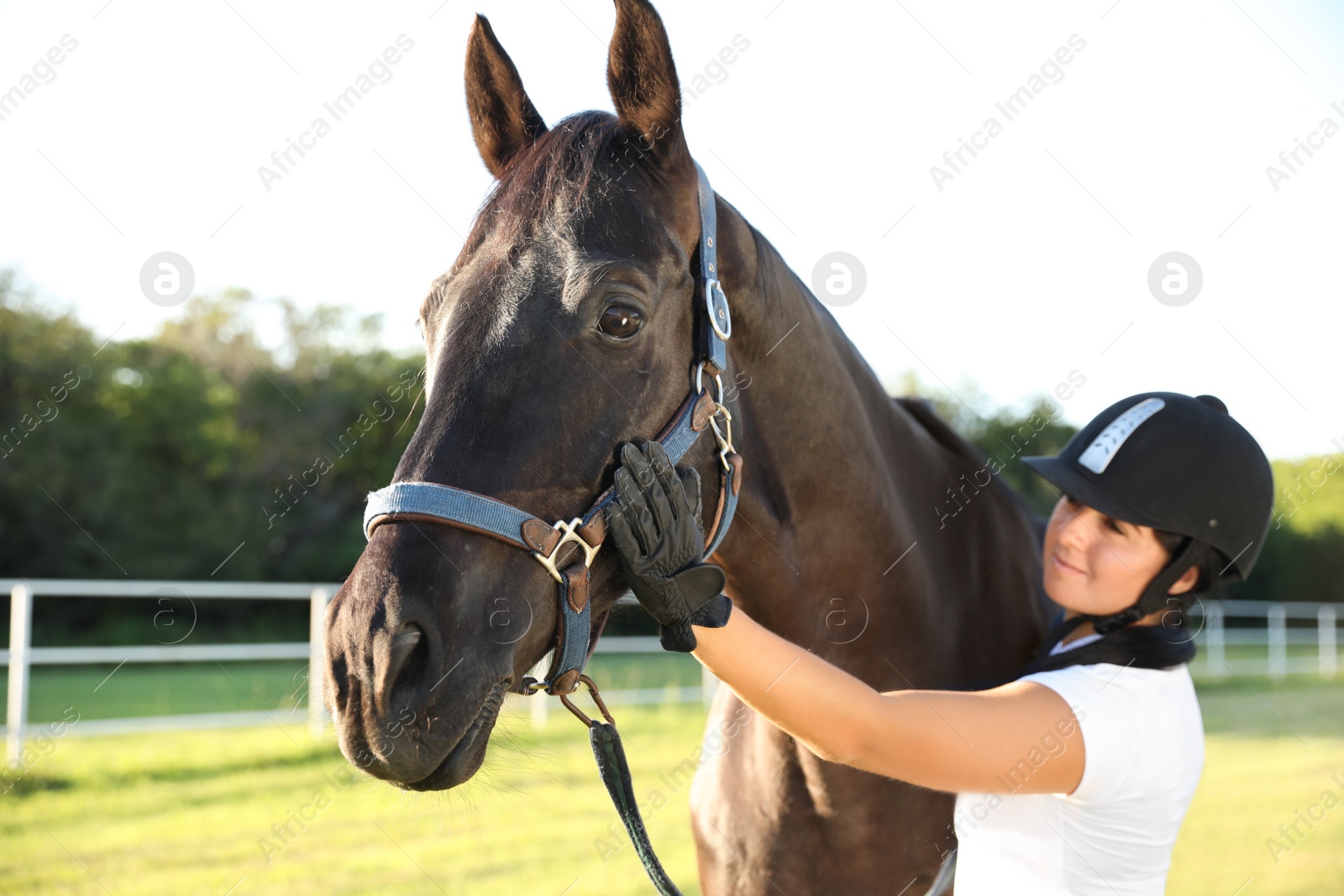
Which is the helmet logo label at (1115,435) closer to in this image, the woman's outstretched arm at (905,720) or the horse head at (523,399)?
the woman's outstretched arm at (905,720)

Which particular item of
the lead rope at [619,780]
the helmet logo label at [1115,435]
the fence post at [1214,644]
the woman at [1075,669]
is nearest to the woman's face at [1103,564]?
the woman at [1075,669]

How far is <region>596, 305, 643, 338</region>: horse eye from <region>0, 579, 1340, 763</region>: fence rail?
52 cm

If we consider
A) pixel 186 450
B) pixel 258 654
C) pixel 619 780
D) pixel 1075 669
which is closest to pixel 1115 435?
pixel 1075 669

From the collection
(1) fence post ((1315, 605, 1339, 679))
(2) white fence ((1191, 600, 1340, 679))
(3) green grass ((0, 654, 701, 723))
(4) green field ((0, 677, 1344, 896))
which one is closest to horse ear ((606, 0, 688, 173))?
(4) green field ((0, 677, 1344, 896))

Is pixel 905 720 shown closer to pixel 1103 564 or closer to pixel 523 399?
pixel 1103 564

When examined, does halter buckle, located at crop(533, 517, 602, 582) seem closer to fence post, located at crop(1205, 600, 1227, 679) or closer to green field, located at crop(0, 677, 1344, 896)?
green field, located at crop(0, 677, 1344, 896)

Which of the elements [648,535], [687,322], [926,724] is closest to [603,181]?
[687,322]

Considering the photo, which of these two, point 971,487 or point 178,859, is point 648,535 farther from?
point 178,859

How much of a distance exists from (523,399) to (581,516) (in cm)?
21

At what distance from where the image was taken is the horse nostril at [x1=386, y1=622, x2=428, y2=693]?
4.34ft

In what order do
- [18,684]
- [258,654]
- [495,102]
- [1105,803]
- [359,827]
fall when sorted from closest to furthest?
[1105,803] < [495,102] < [359,827] < [18,684] < [258,654]

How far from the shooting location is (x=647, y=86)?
1845 millimetres

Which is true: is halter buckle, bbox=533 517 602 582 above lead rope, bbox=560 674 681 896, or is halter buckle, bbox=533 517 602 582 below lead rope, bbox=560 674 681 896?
above

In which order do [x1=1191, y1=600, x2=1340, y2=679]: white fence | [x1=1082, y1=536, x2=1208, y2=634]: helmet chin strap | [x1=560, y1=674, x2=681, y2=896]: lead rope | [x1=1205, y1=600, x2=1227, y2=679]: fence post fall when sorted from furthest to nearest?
1. [x1=1191, y1=600, x2=1340, y2=679]: white fence
2. [x1=1205, y1=600, x2=1227, y2=679]: fence post
3. [x1=1082, y1=536, x2=1208, y2=634]: helmet chin strap
4. [x1=560, y1=674, x2=681, y2=896]: lead rope
